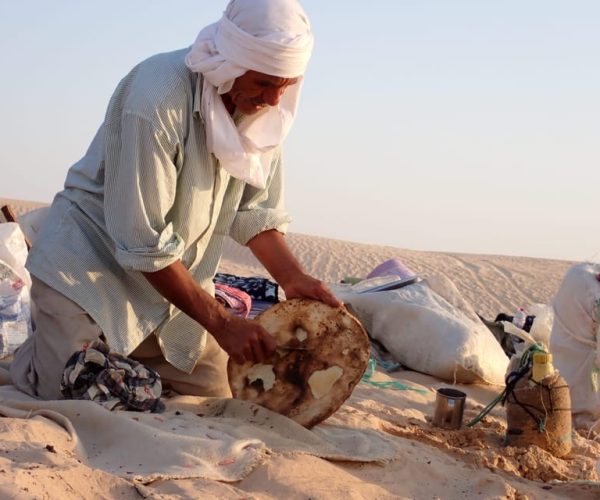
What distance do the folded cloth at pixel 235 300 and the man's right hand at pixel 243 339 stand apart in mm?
2298

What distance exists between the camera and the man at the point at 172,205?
374 cm

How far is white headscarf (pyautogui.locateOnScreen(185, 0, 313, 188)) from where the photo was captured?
3.71m

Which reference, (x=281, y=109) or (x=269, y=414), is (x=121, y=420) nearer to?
(x=269, y=414)

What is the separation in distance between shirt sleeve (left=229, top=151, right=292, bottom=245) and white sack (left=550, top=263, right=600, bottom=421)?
197 centimetres

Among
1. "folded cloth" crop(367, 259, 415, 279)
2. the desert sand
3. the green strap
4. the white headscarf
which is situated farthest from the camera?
"folded cloth" crop(367, 259, 415, 279)

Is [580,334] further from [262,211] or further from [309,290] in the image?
[262,211]

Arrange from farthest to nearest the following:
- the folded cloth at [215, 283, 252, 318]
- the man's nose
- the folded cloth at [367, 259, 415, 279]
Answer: the folded cloth at [367, 259, 415, 279] → the folded cloth at [215, 283, 252, 318] → the man's nose

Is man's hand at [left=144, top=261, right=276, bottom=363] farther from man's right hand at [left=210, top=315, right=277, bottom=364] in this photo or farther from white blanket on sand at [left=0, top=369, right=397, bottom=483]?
white blanket on sand at [left=0, top=369, right=397, bottom=483]

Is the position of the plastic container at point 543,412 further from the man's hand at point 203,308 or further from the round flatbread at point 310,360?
the man's hand at point 203,308

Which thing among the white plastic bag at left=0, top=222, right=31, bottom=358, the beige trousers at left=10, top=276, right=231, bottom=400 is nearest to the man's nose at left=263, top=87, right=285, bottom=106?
the beige trousers at left=10, top=276, right=231, bottom=400

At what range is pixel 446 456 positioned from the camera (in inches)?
160

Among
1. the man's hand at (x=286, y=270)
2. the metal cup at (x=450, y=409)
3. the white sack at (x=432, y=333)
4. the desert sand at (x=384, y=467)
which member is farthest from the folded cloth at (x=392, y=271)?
the man's hand at (x=286, y=270)

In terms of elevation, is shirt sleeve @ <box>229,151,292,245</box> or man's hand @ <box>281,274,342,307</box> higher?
shirt sleeve @ <box>229,151,292,245</box>

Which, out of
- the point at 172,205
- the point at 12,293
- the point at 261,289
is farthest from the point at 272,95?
the point at 261,289
